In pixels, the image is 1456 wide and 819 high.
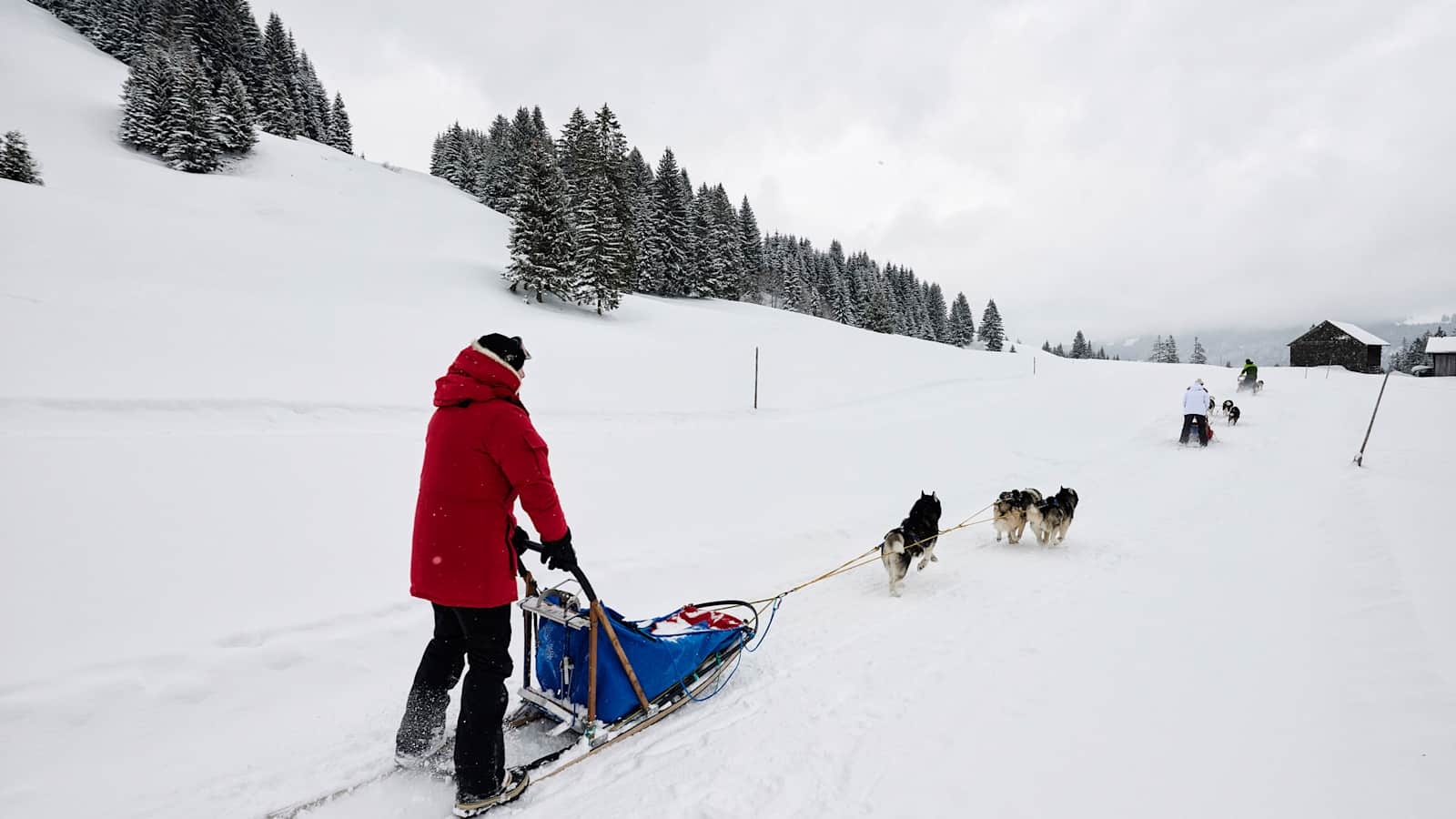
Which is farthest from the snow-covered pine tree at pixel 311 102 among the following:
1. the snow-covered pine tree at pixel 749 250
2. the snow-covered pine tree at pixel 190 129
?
the snow-covered pine tree at pixel 749 250

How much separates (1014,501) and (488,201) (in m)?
51.9

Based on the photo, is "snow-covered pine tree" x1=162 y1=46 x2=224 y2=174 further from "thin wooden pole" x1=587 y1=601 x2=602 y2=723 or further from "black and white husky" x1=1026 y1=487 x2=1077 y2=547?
"black and white husky" x1=1026 y1=487 x2=1077 y2=547

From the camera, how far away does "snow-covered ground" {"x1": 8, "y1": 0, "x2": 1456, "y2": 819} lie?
307cm

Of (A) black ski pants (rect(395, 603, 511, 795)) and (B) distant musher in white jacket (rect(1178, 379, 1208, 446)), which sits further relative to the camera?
(B) distant musher in white jacket (rect(1178, 379, 1208, 446))

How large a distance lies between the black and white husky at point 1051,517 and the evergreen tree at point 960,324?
7020cm

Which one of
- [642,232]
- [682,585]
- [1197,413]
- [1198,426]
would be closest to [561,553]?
[682,585]

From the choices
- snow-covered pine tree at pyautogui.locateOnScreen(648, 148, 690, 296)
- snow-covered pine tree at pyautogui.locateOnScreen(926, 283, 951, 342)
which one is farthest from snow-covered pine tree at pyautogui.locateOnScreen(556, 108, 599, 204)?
snow-covered pine tree at pyautogui.locateOnScreen(926, 283, 951, 342)

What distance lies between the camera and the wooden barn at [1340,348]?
150 ft

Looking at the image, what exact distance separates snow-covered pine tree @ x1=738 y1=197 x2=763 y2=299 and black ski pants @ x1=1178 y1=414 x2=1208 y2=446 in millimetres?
38668

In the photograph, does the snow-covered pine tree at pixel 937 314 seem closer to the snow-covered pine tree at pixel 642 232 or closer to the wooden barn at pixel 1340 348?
the wooden barn at pixel 1340 348

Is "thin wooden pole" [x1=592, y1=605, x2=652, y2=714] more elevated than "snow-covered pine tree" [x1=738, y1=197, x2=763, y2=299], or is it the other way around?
"snow-covered pine tree" [x1=738, y1=197, x2=763, y2=299]

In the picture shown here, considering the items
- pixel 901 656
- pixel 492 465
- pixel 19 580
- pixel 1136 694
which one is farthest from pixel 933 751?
pixel 19 580

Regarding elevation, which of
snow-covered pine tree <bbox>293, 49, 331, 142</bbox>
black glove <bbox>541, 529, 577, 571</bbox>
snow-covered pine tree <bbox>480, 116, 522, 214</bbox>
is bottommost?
black glove <bbox>541, 529, 577, 571</bbox>

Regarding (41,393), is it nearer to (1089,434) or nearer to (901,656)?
(901,656)
